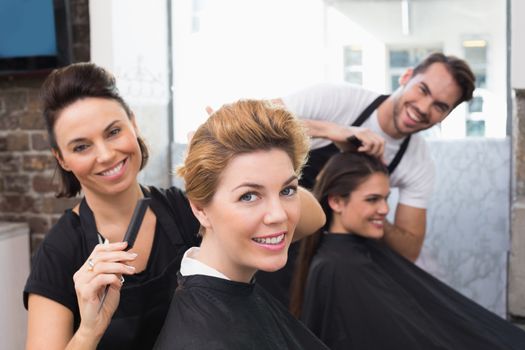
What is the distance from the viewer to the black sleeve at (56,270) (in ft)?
5.07

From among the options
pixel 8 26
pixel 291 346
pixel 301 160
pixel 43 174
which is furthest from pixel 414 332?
pixel 8 26

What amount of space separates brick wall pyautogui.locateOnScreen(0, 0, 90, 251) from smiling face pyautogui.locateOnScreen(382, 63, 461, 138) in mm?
1674

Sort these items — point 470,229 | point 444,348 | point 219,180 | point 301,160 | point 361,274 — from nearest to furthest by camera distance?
point 219,180 → point 301,160 → point 444,348 → point 361,274 → point 470,229

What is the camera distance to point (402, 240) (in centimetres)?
259

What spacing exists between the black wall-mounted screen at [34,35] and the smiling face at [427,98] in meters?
1.58

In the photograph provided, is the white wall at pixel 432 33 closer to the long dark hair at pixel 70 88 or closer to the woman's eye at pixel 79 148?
the long dark hair at pixel 70 88

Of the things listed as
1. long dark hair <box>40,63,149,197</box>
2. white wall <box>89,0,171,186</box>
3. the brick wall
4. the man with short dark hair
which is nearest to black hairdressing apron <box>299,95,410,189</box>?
the man with short dark hair

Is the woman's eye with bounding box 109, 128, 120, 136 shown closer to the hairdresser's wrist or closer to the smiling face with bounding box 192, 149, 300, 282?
the smiling face with bounding box 192, 149, 300, 282

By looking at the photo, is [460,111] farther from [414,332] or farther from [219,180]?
[219,180]

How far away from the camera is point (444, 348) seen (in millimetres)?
2004

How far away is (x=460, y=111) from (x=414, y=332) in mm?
1711

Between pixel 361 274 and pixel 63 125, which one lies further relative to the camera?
pixel 361 274

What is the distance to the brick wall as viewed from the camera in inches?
126

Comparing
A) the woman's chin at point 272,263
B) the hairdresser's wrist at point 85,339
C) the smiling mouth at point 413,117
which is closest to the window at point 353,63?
the smiling mouth at point 413,117
